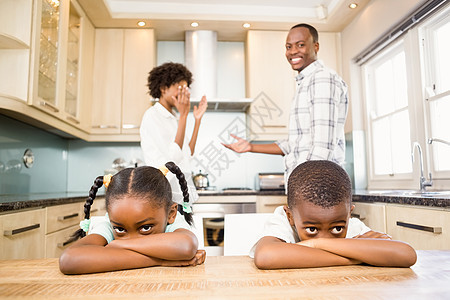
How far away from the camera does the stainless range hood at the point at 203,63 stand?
334cm

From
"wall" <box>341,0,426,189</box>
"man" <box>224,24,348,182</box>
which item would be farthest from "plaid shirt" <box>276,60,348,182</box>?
"wall" <box>341,0,426,189</box>

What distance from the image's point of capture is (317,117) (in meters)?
1.56

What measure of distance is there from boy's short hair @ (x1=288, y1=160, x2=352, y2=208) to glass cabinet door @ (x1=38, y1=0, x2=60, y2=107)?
74.1 inches

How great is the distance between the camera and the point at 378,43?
282 centimetres

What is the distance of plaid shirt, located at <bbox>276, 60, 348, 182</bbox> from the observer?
1.54 m

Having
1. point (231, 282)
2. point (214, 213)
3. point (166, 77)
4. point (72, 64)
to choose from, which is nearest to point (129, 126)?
point (72, 64)

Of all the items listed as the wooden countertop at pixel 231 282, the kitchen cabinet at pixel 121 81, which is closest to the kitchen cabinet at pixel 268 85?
the kitchen cabinet at pixel 121 81

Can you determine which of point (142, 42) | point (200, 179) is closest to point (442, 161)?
point (200, 179)

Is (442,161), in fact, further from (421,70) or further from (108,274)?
(108,274)

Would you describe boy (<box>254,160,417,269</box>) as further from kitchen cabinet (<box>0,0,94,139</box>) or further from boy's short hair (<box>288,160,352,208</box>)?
kitchen cabinet (<box>0,0,94,139</box>)

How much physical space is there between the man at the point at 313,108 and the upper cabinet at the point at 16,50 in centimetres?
148

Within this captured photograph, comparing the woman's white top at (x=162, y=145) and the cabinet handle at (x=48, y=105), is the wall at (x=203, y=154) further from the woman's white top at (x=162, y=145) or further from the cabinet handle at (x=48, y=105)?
the woman's white top at (x=162, y=145)

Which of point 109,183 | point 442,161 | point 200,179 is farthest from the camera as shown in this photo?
point 200,179

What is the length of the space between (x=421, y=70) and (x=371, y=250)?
82.8 inches
